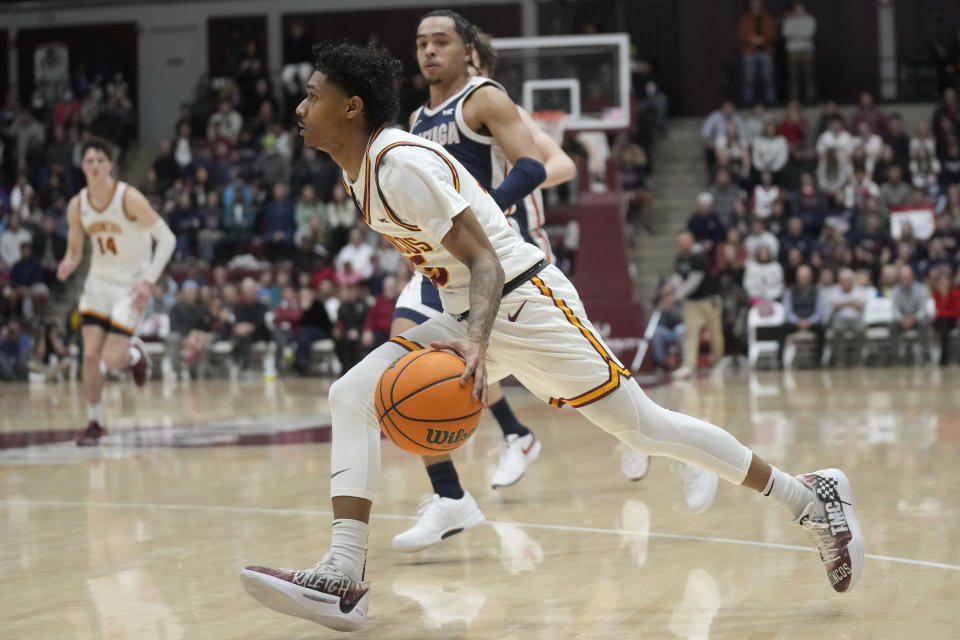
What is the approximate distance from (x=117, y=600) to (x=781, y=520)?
8.27ft

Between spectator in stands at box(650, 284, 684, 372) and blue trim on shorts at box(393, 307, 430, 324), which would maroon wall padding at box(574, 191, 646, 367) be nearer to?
spectator in stands at box(650, 284, 684, 372)

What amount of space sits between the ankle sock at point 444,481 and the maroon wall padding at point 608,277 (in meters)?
9.22

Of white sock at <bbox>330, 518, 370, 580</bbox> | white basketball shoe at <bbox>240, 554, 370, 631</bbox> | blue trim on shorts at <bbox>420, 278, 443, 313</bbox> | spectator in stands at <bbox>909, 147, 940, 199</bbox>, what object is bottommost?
white basketball shoe at <bbox>240, 554, 370, 631</bbox>

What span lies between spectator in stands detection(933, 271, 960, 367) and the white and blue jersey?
1134 centimetres

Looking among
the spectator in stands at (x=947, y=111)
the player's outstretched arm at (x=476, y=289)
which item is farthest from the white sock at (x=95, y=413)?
the spectator in stands at (x=947, y=111)

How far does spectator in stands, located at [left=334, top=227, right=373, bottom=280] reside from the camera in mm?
17344

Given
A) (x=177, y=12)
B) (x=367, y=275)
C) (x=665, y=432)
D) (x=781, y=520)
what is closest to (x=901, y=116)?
(x=367, y=275)

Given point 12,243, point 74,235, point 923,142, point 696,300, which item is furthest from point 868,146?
point 74,235

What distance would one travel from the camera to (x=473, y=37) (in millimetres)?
5160

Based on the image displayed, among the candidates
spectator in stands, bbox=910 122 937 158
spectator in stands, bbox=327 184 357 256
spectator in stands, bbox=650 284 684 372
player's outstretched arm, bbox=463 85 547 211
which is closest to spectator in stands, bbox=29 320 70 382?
spectator in stands, bbox=327 184 357 256

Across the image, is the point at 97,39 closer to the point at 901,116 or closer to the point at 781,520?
the point at 901,116

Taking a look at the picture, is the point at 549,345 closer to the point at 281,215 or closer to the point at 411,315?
the point at 411,315

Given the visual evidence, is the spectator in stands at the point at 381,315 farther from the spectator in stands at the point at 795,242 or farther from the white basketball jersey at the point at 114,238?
the white basketball jersey at the point at 114,238

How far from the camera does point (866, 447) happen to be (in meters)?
7.15
